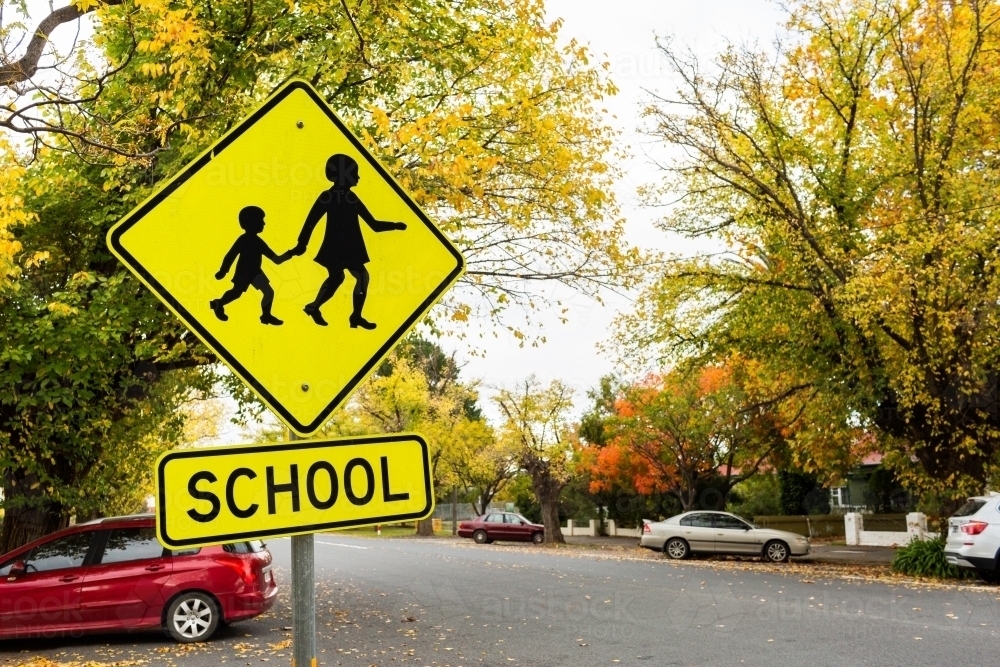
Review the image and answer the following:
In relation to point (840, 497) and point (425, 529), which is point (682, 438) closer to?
point (840, 497)

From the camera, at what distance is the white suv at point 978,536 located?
15484 millimetres

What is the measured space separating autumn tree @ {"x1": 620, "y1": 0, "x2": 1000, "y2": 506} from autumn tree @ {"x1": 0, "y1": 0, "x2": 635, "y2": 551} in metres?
6.38

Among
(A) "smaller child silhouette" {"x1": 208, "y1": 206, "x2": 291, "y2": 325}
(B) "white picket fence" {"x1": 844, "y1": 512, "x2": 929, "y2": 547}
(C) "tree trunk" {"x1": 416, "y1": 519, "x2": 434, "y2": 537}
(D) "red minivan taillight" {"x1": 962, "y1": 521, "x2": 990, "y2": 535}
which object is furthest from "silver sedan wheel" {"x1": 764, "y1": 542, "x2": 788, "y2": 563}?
(C) "tree trunk" {"x1": 416, "y1": 519, "x2": 434, "y2": 537}

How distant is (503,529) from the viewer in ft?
122

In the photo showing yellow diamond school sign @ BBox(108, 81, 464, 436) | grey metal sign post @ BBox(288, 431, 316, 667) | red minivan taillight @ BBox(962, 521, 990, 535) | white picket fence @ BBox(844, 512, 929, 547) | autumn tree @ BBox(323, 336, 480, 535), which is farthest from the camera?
autumn tree @ BBox(323, 336, 480, 535)

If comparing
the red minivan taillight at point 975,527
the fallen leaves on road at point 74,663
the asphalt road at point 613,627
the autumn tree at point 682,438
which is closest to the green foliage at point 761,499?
the autumn tree at point 682,438

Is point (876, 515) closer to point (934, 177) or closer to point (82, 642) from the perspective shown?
point (934, 177)

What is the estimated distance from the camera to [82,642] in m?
11.3

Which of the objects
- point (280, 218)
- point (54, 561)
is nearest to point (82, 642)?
point (54, 561)

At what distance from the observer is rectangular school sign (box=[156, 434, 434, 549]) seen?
91.0 inches

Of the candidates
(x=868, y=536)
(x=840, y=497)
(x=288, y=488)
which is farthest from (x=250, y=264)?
(x=840, y=497)

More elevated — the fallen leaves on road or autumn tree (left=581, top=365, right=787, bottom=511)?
autumn tree (left=581, top=365, right=787, bottom=511)

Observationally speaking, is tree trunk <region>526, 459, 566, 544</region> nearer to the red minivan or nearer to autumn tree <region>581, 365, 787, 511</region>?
autumn tree <region>581, 365, 787, 511</region>

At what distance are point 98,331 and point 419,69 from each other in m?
5.41
